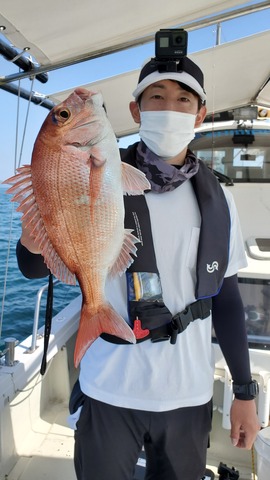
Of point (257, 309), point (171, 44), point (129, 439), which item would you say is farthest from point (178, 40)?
point (257, 309)

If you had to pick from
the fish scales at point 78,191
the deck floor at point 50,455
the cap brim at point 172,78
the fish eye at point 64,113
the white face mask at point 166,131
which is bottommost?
the deck floor at point 50,455

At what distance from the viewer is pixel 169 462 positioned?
59.7 inches

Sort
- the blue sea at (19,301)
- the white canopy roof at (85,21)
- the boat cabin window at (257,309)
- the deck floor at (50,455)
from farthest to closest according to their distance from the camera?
the blue sea at (19,301)
the boat cabin window at (257,309)
the deck floor at (50,455)
the white canopy roof at (85,21)

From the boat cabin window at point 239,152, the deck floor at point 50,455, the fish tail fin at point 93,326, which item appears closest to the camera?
the fish tail fin at point 93,326

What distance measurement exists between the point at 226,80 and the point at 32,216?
11.3ft

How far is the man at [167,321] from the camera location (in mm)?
1432

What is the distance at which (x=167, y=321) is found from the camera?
1.41 m

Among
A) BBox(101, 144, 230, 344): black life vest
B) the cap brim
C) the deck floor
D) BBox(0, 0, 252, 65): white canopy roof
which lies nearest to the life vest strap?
BBox(101, 144, 230, 344): black life vest

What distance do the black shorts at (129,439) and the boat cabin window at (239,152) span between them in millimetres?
3625

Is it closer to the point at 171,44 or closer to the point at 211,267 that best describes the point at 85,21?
the point at 171,44

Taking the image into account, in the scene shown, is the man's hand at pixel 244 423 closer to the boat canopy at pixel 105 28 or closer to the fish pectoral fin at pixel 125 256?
the fish pectoral fin at pixel 125 256

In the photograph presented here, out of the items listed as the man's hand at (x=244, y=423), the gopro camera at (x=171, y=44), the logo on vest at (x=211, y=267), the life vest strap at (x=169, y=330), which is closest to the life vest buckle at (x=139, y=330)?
the life vest strap at (x=169, y=330)

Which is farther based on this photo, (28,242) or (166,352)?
(166,352)

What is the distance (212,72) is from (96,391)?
3.25m
